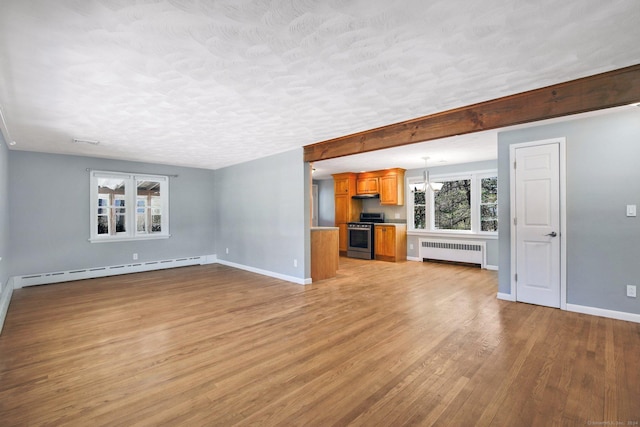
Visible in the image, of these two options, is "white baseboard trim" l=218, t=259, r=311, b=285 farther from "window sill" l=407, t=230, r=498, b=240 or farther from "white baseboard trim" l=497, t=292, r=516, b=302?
"window sill" l=407, t=230, r=498, b=240

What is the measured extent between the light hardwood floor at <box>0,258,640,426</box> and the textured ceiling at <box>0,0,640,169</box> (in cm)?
239

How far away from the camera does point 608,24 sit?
1768 millimetres

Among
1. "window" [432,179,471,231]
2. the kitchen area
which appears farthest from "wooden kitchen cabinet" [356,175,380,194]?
"window" [432,179,471,231]

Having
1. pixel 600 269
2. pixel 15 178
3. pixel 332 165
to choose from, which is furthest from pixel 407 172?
pixel 15 178

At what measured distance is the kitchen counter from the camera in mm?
5438

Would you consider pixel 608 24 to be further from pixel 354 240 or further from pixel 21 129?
pixel 354 240

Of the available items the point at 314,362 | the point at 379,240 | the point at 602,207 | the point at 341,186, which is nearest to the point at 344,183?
the point at 341,186

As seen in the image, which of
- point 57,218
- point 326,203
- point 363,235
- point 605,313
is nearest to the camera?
point 605,313

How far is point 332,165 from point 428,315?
14.3 ft

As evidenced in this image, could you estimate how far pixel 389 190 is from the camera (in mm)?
7656

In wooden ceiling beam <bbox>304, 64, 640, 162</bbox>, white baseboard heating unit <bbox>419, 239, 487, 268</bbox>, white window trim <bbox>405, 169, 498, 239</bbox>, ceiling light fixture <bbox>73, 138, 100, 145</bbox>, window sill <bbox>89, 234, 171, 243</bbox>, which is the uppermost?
ceiling light fixture <bbox>73, 138, 100, 145</bbox>

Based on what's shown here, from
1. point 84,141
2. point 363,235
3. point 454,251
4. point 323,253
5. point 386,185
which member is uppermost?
point 84,141

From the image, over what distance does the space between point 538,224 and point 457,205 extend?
322 centimetres

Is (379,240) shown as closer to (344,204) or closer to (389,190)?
(389,190)
